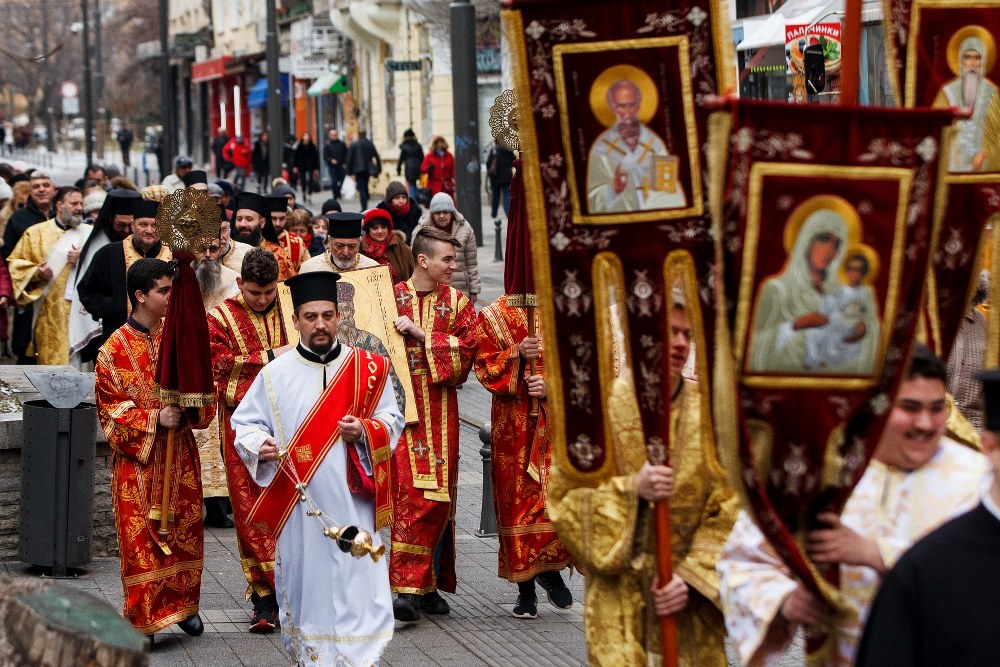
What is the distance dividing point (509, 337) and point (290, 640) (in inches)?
84.3

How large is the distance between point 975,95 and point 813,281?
1.93 m

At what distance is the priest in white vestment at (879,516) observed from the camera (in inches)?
176

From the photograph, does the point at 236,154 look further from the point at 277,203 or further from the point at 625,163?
the point at 625,163

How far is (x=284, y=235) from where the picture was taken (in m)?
13.4

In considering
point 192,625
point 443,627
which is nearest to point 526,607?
point 443,627

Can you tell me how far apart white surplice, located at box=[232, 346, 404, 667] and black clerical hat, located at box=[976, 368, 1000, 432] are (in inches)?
159

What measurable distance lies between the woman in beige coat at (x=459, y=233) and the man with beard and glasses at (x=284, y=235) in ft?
3.41

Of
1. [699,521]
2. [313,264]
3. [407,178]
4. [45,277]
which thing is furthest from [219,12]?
[699,521]

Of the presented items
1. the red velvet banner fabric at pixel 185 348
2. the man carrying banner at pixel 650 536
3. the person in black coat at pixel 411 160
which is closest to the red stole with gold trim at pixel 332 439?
the red velvet banner fabric at pixel 185 348

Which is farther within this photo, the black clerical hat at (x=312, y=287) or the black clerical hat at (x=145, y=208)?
the black clerical hat at (x=145, y=208)

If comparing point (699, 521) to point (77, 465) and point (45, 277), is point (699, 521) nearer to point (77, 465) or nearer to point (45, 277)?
point (77, 465)

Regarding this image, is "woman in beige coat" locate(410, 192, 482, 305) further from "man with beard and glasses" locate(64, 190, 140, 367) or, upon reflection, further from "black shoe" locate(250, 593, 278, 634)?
"black shoe" locate(250, 593, 278, 634)

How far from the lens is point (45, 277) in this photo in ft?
48.6

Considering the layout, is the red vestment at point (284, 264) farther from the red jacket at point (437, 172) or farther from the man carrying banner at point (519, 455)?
the red jacket at point (437, 172)
